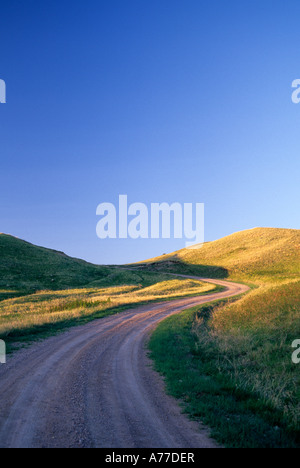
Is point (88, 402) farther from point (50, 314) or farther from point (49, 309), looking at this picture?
point (49, 309)

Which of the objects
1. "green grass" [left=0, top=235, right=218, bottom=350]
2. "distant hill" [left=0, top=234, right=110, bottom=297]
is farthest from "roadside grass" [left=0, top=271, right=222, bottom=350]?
"distant hill" [left=0, top=234, right=110, bottom=297]

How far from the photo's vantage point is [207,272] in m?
70.8

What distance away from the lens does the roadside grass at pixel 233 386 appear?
688cm

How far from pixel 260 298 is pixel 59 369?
18.4 metres

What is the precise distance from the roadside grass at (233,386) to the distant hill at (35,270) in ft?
129

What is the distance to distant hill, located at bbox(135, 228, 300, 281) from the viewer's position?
60519 mm

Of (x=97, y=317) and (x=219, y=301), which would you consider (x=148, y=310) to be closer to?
(x=97, y=317)

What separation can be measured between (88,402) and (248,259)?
2774 inches

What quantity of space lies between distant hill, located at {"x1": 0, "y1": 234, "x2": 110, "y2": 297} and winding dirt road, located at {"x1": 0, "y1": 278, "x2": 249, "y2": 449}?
38030 millimetres

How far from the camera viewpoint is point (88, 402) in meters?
8.18

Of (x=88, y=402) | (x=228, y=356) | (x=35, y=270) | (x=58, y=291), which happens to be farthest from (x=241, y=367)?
(x=35, y=270)

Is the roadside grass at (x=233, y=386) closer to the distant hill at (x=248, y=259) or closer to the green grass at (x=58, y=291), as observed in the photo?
the green grass at (x=58, y=291)

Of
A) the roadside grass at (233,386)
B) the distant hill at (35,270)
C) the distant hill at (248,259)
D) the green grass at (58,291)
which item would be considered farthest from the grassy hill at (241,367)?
the distant hill at (35,270)
